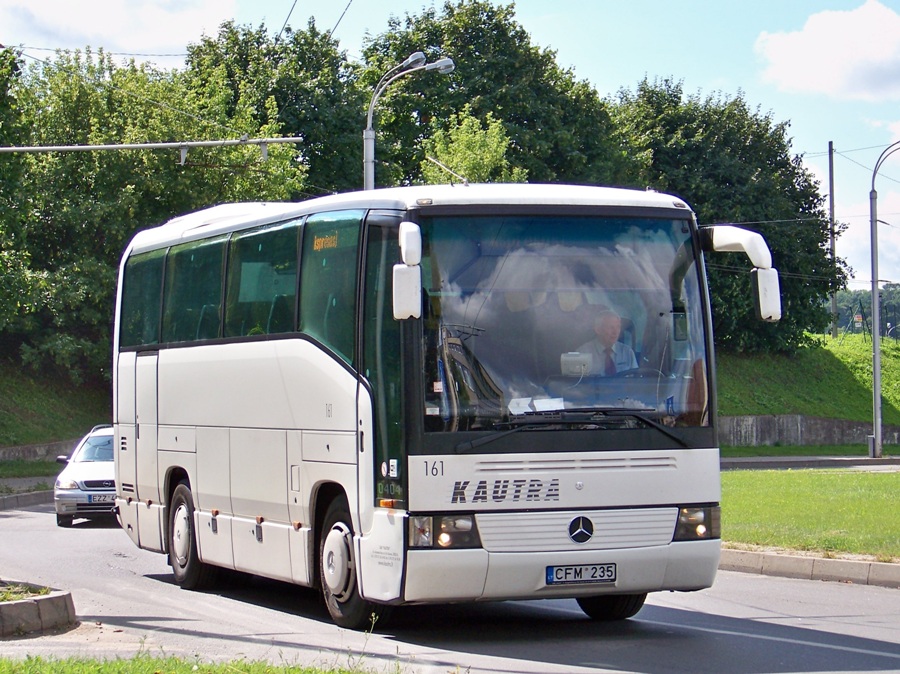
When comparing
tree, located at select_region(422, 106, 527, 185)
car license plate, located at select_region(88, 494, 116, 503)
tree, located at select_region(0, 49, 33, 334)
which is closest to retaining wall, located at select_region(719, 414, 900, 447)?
tree, located at select_region(422, 106, 527, 185)

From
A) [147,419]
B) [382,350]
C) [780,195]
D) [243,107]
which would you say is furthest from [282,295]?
[780,195]

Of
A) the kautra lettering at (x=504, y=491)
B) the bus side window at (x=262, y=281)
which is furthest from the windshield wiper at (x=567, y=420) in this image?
the bus side window at (x=262, y=281)

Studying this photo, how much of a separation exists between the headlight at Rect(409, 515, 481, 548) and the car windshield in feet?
46.9

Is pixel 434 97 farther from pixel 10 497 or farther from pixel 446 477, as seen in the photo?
pixel 446 477

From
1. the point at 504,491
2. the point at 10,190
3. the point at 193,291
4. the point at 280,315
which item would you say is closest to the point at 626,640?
the point at 504,491

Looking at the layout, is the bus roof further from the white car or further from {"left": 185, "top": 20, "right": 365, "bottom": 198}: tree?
{"left": 185, "top": 20, "right": 365, "bottom": 198}: tree

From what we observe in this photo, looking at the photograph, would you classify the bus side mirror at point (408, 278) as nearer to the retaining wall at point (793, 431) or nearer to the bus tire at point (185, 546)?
the bus tire at point (185, 546)

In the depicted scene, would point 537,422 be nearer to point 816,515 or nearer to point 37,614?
point 37,614

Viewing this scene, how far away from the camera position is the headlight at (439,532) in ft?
31.0

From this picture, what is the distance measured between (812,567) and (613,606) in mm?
3592

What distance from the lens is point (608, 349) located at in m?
9.88

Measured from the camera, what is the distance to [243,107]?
46000 millimetres

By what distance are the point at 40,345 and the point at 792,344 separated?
35514mm

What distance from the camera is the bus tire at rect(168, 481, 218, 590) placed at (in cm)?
1368
